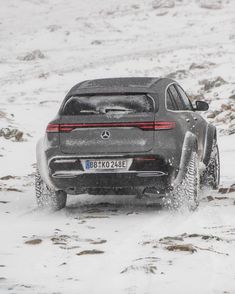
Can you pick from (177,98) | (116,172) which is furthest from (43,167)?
(177,98)

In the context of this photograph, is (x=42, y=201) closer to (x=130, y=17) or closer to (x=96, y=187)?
(x=96, y=187)

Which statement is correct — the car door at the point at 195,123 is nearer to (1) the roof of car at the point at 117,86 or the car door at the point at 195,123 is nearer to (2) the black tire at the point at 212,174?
(2) the black tire at the point at 212,174

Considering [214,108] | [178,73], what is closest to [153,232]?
[214,108]

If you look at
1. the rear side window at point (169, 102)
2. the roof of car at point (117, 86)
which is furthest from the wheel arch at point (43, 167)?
the rear side window at point (169, 102)

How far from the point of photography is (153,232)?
21.8 ft

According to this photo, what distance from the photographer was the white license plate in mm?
7504

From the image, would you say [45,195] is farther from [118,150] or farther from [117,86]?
[117,86]

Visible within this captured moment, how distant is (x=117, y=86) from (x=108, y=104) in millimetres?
322

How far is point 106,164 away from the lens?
7527mm

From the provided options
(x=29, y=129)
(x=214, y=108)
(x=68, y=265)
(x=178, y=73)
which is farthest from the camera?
(x=178, y=73)

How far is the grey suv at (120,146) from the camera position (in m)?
7.49

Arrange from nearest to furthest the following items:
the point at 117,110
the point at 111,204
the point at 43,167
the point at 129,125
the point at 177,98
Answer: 1. the point at 129,125
2. the point at 117,110
3. the point at 43,167
4. the point at 111,204
5. the point at 177,98

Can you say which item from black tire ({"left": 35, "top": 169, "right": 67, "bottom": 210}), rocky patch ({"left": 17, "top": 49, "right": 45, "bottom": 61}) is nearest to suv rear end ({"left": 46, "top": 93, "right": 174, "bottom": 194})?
black tire ({"left": 35, "top": 169, "right": 67, "bottom": 210})

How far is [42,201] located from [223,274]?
3.72 m
